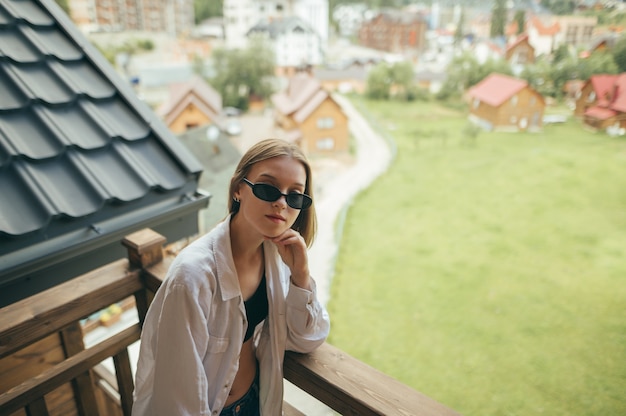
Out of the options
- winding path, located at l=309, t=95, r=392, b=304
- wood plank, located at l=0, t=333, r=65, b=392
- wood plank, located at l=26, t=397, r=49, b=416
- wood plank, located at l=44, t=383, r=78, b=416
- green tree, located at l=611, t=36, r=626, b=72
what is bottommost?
winding path, located at l=309, t=95, r=392, b=304

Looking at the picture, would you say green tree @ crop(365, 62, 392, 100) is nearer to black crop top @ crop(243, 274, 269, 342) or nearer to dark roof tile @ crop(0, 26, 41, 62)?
dark roof tile @ crop(0, 26, 41, 62)

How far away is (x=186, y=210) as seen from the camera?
4.35 feet

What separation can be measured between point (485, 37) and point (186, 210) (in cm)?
342

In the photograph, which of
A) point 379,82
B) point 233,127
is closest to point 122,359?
point 379,82

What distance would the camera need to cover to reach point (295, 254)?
0.72 metres

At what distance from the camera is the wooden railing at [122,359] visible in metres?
0.61

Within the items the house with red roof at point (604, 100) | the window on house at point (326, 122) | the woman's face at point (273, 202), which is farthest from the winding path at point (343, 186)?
the woman's face at point (273, 202)

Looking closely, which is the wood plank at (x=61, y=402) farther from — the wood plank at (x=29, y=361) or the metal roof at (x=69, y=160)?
the metal roof at (x=69, y=160)

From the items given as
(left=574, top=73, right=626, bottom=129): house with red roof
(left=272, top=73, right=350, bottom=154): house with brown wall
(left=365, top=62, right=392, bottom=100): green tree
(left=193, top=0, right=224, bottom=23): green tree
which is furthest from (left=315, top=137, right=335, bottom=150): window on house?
(left=574, top=73, right=626, bottom=129): house with red roof

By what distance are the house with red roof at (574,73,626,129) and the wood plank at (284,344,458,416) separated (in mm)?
2425

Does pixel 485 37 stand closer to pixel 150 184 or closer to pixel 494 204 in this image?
pixel 494 204

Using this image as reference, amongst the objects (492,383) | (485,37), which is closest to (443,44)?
(485,37)

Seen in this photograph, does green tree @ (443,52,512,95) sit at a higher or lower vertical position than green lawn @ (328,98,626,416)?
higher

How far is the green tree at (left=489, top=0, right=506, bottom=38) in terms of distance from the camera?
3221 millimetres
